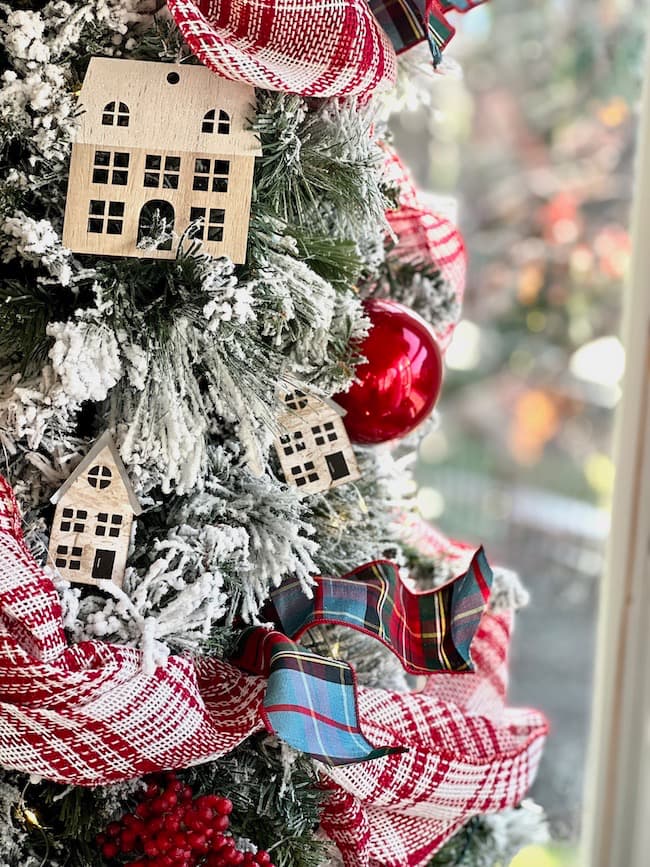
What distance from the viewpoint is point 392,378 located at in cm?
60

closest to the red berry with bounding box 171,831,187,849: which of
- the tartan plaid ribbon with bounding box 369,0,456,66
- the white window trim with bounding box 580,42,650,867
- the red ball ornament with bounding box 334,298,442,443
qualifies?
the red ball ornament with bounding box 334,298,442,443

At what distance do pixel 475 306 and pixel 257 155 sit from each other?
1.30 metres

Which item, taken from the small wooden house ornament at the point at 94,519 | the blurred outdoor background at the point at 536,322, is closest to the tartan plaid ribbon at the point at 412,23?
the small wooden house ornament at the point at 94,519

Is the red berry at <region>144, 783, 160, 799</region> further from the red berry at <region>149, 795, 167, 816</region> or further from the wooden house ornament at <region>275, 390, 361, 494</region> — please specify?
the wooden house ornament at <region>275, 390, 361, 494</region>

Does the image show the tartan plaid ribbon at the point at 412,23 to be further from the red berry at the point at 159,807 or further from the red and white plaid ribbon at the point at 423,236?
the red berry at the point at 159,807

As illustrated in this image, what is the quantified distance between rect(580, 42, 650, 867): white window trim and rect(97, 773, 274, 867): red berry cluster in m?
0.57

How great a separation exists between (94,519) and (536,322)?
1.35 m

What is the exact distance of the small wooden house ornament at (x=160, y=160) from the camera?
0.50m

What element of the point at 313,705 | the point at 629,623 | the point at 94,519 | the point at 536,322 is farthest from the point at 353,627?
the point at 536,322

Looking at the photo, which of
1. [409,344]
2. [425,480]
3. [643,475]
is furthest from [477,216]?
[409,344]

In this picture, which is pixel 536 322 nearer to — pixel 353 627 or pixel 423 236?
pixel 423 236

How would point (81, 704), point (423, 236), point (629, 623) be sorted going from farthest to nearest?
point (629, 623) < point (423, 236) < point (81, 704)

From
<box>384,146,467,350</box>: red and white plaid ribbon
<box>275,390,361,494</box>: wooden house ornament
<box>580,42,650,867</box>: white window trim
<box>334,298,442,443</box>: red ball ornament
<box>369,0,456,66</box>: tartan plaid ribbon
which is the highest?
<box>369,0,456,66</box>: tartan plaid ribbon

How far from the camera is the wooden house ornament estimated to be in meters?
0.58
